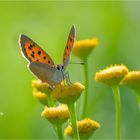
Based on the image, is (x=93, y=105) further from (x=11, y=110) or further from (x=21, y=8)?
(x=21, y=8)

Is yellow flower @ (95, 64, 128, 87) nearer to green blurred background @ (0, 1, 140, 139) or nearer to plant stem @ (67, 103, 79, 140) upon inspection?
plant stem @ (67, 103, 79, 140)

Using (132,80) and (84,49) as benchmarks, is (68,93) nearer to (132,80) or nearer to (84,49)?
(132,80)

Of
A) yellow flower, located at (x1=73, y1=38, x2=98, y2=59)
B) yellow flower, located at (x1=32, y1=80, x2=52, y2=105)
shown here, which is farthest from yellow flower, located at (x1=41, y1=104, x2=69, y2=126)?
yellow flower, located at (x1=73, y1=38, x2=98, y2=59)

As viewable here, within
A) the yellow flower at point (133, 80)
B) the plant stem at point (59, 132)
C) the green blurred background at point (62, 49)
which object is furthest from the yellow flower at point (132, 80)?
the green blurred background at point (62, 49)

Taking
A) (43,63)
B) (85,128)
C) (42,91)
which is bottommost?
(85,128)

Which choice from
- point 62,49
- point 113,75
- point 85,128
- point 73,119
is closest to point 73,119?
point 73,119

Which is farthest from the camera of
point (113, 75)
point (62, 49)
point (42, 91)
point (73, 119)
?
point (62, 49)
